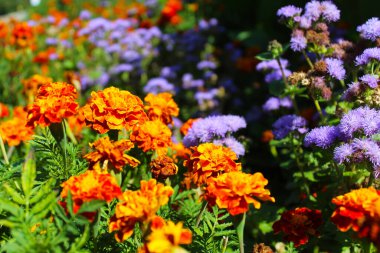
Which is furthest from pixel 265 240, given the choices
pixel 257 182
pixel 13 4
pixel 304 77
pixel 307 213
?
pixel 13 4

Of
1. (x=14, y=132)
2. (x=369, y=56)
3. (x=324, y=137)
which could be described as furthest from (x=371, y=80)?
(x=14, y=132)

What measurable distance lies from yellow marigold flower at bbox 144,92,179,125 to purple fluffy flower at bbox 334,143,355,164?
787mm

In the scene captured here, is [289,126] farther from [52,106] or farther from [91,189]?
[91,189]

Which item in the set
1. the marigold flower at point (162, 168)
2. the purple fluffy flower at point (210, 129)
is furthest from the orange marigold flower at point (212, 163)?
the purple fluffy flower at point (210, 129)

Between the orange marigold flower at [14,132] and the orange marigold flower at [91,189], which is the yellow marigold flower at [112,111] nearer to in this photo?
the orange marigold flower at [91,189]

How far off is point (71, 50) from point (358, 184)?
4698 millimetres

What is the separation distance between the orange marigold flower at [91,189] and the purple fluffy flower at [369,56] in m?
1.21

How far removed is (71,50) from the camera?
613cm

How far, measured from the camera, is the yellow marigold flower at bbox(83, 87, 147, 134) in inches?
68.1

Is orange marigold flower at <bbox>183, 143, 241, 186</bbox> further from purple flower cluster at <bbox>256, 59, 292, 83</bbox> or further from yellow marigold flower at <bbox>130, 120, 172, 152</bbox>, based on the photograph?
purple flower cluster at <bbox>256, 59, 292, 83</bbox>

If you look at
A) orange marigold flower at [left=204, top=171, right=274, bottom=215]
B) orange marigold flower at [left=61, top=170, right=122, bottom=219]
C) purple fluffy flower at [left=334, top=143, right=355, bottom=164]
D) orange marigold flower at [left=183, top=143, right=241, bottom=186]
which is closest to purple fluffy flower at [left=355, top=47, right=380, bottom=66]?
purple fluffy flower at [left=334, top=143, right=355, bottom=164]

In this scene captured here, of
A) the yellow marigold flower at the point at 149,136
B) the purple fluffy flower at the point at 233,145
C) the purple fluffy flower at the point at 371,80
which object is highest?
the purple fluffy flower at the point at 371,80

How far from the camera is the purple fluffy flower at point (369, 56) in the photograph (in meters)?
2.04

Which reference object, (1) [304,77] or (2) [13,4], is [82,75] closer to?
(1) [304,77]
